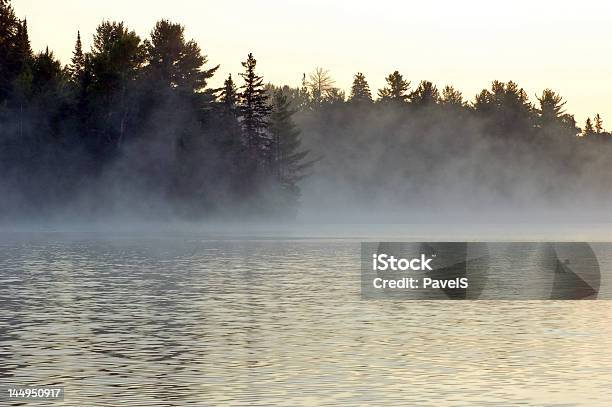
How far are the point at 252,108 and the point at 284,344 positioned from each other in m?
128

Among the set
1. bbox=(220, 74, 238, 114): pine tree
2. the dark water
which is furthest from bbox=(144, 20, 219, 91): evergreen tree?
the dark water

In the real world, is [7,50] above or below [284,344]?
above

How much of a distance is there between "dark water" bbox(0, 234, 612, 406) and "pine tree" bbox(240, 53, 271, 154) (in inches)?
4058

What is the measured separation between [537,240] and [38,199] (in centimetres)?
6878

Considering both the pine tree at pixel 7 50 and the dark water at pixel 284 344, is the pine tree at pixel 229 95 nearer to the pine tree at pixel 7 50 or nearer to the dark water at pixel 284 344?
the pine tree at pixel 7 50

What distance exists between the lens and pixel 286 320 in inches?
1287

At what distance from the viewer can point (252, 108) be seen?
508 ft

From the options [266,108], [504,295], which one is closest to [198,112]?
[266,108]

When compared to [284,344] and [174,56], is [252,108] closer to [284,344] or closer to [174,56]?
[174,56]

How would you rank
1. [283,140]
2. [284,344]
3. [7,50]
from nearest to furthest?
[284,344], [7,50], [283,140]

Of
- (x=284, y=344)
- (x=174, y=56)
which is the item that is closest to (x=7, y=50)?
(x=174, y=56)

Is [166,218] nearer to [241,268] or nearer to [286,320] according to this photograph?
[241,268]

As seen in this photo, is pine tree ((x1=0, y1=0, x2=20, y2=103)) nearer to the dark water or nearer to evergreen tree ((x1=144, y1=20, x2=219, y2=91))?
evergreen tree ((x1=144, y1=20, x2=219, y2=91))

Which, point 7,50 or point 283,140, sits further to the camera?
point 283,140
